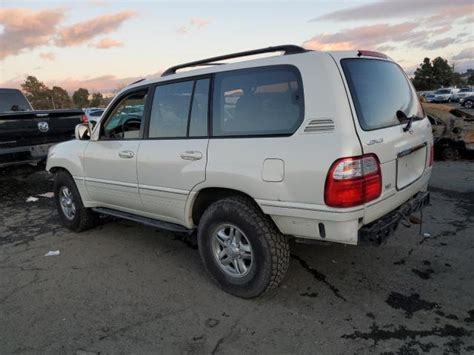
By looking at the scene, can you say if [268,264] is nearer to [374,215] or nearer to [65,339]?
[374,215]

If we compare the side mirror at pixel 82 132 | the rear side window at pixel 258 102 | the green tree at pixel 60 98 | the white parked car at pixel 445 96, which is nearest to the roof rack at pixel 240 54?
the rear side window at pixel 258 102

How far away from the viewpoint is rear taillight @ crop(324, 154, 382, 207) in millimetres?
2783

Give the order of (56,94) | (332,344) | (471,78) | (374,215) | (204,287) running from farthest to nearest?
(471,78) < (56,94) < (204,287) < (374,215) < (332,344)

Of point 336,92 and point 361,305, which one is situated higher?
point 336,92

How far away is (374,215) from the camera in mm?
3043

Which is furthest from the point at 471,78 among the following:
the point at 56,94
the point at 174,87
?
the point at 174,87

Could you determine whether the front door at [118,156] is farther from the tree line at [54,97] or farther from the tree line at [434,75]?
the tree line at [434,75]

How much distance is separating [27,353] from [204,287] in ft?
4.89

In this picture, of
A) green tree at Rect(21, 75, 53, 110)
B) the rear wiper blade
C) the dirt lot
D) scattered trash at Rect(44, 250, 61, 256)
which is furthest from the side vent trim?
green tree at Rect(21, 75, 53, 110)

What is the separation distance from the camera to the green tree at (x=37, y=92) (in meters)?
61.6

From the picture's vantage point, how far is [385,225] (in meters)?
3.08

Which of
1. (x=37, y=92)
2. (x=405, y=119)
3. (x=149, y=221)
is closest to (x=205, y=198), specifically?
(x=149, y=221)

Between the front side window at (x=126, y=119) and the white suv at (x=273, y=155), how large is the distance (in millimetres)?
32

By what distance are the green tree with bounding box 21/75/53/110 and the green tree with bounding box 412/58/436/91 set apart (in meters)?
61.0
